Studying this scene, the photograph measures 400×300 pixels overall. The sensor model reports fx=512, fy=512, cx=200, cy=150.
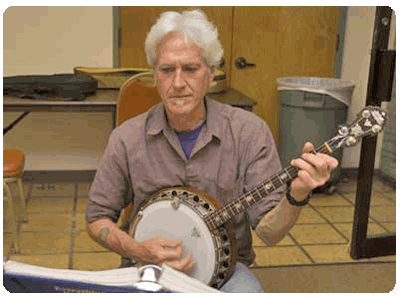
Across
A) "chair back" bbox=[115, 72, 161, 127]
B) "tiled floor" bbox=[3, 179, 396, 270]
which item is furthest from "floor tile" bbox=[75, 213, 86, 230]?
"chair back" bbox=[115, 72, 161, 127]

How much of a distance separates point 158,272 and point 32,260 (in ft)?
6.10

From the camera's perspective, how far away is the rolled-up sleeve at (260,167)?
1318mm

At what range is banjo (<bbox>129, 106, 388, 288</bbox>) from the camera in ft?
4.25

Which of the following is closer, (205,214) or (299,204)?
(299,204)

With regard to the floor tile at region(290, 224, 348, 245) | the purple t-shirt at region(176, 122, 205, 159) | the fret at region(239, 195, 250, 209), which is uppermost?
the purple t-shirt at region(176, 122, 205, 159)

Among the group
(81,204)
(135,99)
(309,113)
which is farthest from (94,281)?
(309,113)

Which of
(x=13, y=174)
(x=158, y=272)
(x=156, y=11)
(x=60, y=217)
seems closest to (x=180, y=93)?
(x=158, y=272)

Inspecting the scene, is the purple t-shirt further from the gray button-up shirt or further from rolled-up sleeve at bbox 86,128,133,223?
rolled-up sleeve at bbox 86,128,133,223

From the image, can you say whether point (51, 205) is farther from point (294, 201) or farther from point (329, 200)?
point (294, 201)

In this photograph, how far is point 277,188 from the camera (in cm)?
128

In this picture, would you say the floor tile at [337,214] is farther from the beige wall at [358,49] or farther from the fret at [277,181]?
the fret at [277,181]

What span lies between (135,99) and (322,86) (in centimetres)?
193

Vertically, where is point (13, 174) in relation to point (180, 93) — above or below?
below
